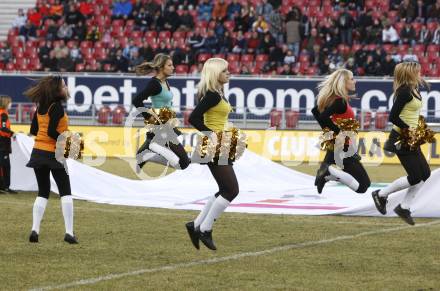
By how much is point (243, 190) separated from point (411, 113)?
5.33 meters

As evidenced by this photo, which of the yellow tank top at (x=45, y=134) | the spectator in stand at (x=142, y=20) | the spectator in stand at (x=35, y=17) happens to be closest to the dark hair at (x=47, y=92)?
the yellow tank top at (x=45, y=134)

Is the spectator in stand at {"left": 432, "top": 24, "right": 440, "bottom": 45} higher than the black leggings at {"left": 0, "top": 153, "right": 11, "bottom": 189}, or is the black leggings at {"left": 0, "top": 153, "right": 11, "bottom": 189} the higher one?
the spectator in stand at {"left": 432, "top": 24, "right": 440, "bottom": 45}

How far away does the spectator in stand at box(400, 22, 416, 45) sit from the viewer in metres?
26.8

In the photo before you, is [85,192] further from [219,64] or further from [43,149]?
[219,64]

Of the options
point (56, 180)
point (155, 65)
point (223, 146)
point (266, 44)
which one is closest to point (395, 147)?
point (223, 146)

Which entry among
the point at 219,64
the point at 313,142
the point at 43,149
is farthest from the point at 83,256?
the point at 313,142

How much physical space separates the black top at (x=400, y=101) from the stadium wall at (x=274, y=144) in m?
12.1

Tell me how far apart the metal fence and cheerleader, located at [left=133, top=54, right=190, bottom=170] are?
10.7m

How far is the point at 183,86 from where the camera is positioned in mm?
26484

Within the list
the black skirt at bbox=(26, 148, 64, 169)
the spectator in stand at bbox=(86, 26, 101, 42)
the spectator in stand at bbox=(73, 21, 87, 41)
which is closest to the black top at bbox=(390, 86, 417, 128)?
the black skirt at bbox=(26, 148, 64, 169)

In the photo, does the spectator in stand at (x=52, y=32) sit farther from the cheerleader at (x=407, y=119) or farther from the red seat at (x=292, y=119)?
the cheerleader at (x=407, y=119)

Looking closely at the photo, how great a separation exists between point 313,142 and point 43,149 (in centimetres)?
1386

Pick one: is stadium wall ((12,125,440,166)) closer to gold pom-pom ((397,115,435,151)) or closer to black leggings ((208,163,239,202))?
gold pom-pom ((397,115,435,151))

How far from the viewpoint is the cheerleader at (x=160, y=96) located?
40.3ft
